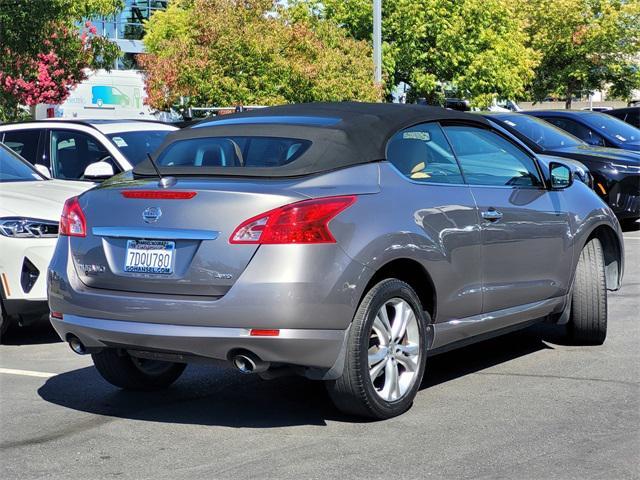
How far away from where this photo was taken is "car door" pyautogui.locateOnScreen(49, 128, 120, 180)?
1077cm

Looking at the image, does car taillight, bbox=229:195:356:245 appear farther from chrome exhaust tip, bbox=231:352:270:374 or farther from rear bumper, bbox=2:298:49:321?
rear bumper, bbox=2:298:49:321

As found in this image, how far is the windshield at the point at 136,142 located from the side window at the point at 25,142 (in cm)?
82

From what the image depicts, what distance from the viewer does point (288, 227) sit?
525 cm

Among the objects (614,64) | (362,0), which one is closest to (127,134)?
(362,0)

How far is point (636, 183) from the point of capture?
47.8 feet

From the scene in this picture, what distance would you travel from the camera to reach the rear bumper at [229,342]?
5.23 m

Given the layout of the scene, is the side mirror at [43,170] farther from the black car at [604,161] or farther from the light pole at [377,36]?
the light pole at [377,36]

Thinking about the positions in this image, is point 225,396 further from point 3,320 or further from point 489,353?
point 3,320

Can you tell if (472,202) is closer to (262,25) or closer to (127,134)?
(127,134)

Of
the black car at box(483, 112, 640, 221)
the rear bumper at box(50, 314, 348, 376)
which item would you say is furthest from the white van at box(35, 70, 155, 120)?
the rear bumper at box(50, 314, 348, 376)

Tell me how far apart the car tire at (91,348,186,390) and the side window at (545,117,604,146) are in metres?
11.6

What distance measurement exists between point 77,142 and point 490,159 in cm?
523

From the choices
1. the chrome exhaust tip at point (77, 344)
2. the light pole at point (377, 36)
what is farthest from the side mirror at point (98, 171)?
the light pole at point (377, 36)

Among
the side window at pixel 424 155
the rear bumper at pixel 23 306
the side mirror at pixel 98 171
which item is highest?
the side window at pixel 424 155
